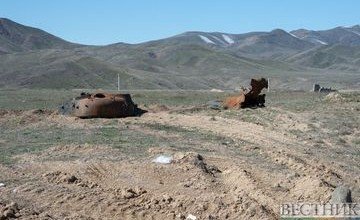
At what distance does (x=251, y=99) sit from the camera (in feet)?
76.5

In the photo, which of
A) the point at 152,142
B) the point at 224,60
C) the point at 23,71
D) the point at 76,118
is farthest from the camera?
the point at 224,60

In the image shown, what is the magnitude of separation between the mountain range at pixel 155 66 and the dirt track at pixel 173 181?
176ft

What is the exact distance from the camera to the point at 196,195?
9961mm

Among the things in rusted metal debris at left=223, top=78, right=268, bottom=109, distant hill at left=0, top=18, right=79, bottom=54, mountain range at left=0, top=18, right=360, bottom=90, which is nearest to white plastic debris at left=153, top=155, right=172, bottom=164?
rusted metal debris at left=223, top=78, right=268, bottom=109

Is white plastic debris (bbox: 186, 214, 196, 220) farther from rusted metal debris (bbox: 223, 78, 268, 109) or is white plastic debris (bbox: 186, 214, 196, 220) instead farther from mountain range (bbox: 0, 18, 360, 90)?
mountain range (bbox: 0, 18, 360, 90)

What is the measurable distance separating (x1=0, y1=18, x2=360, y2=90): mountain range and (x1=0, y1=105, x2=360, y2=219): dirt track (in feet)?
176

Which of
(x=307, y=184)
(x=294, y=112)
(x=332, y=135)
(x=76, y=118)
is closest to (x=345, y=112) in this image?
(x=294, y=112)

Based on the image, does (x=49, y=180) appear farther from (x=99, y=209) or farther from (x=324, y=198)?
(x=324, y=198)

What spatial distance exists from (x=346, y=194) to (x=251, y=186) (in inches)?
79.0

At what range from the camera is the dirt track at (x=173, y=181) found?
916 cm

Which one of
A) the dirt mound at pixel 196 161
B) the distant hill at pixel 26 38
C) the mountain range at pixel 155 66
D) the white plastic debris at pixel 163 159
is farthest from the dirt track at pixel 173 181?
the distant hill at pixel 26 38

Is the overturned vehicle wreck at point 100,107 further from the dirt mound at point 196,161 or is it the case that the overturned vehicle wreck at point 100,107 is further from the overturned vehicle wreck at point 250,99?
the dirt mound at point 196,161

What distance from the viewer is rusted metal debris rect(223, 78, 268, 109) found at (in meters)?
22.9

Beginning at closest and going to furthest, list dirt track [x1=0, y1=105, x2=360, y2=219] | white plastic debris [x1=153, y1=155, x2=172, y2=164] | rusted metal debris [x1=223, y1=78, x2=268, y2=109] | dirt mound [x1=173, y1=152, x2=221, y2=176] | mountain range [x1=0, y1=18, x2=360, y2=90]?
1. dirt track [x1=0, y1=105, x2=360, y2=219]
2. dirt mound [x1=173, y1=152, x2=221, y2=176]
3. white plastic debris [x1=153, y1=155, x2=172, y2=164]
4. rusted metal debris [x1=223, y1=78, x2=268, y2=109]
5. mountain range [x1=0, y1=18, x2=360, y2=90]
